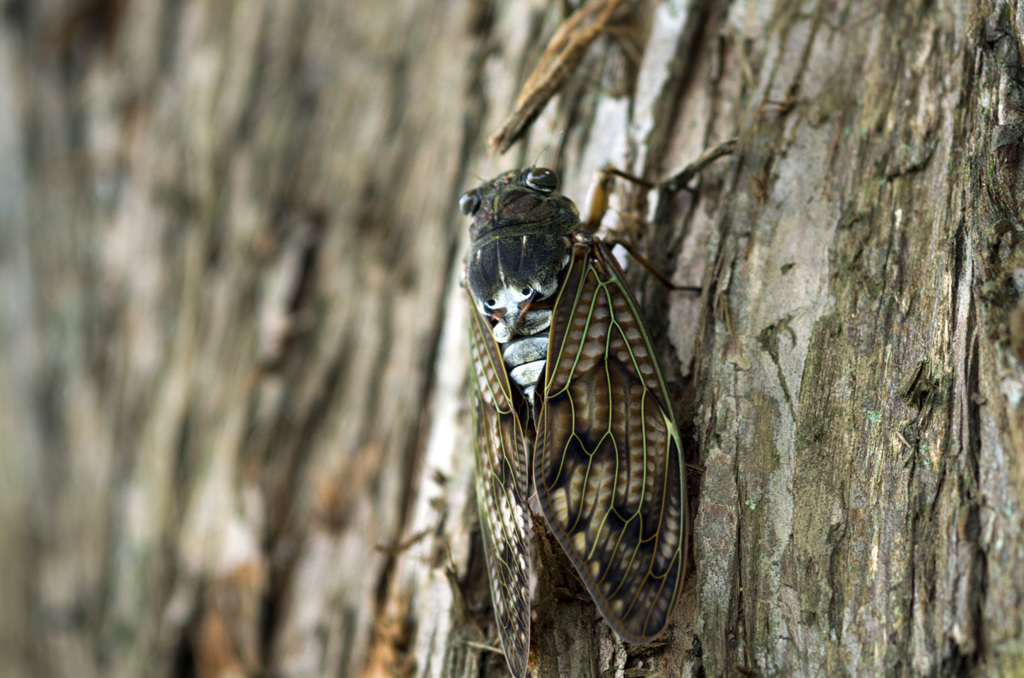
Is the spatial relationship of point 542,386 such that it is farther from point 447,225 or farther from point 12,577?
point 12,577

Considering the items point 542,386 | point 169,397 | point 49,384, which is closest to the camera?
point 542,386

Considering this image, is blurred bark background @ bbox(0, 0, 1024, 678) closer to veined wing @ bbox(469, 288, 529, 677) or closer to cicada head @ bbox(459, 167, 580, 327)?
veined wing @ bbox(469, 288, 529, 677)

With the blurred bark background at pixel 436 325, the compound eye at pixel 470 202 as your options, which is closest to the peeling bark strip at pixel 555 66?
the blurred bark background at pixel 436 325

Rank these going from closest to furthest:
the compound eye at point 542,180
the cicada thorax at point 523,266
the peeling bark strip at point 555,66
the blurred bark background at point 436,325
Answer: the blurred bark background at point 436,325, the cicada thorax at point 523,266, the compound eye at point 542,180, the peeling bark strip at point 555,66

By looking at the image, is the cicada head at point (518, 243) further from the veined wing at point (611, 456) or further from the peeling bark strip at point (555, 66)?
the peeling bark strip at point (555, 66)

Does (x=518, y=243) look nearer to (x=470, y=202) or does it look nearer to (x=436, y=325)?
(x=470, y=202)

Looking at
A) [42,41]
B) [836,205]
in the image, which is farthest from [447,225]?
[42,41]
